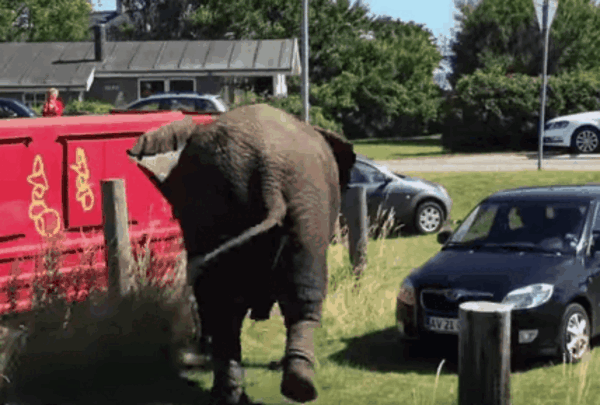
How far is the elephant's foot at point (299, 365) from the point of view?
483cm

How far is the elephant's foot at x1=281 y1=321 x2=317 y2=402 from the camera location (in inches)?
190

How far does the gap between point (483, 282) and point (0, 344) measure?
3.59m

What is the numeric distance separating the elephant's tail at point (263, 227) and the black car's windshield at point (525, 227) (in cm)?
398

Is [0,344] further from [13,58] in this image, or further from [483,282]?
[13,58]

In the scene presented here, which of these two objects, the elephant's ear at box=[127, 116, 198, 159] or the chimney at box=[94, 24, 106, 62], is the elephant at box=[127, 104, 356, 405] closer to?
the elephant's ear at box=[127, 116, 198, 159]

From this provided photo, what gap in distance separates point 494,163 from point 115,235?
62.0 ft

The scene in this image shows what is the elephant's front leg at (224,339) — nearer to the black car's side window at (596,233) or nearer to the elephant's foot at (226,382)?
the elephant's foot at (226,382)

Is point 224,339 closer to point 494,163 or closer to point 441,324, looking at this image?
point 441,324

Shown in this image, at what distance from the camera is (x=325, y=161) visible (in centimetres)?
515

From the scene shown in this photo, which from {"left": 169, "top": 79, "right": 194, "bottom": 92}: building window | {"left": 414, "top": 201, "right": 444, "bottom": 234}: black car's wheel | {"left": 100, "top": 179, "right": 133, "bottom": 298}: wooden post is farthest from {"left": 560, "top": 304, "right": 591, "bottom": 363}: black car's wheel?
{"left": 169, "top": 79, "right": 194, "bottom": 92}: building window

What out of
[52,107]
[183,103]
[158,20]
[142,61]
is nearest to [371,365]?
[52,107]

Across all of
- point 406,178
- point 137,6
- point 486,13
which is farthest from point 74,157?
point 137,6

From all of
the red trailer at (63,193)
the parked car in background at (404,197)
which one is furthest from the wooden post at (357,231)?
the parked car in background at (404,197)

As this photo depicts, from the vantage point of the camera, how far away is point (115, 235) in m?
7.43
